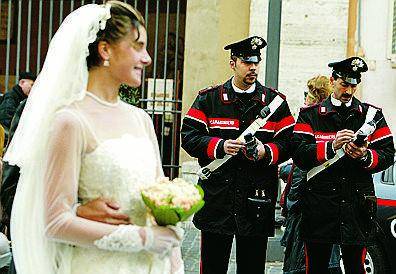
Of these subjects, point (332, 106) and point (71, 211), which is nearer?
point (71, 211)

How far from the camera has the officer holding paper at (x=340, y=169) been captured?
6508mm

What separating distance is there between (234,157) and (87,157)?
2942 millimetres

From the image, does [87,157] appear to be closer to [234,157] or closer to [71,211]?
[71,211]

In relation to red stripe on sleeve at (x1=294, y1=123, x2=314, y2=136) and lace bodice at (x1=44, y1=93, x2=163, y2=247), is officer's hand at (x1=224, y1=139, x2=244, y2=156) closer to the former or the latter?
red stripe on sleeve at (x1=294, y1=123, x2=314, y2=136)

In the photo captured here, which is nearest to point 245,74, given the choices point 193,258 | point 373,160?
point 373,160

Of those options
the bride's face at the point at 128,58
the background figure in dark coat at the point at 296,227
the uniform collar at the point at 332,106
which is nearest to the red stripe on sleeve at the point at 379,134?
the uniform collar at the point at 332,106

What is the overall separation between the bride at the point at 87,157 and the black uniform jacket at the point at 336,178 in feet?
9.98

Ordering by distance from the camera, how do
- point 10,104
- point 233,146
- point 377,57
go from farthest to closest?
1. point 377,57
2. point 10,104
3. point 233,146

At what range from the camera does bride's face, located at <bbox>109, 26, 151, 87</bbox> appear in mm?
3535

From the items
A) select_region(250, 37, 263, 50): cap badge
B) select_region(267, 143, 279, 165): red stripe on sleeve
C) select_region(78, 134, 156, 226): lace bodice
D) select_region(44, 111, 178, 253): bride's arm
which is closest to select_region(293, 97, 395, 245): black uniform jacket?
select_region(267, 143, 279, 165): red stripe on sleeve

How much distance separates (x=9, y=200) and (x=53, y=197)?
2.32 m

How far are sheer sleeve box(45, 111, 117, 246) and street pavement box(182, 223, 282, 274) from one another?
18.8ft

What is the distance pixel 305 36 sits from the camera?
1252cm

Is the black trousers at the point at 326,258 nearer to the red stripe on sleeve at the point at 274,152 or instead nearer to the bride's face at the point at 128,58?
the red stripe on sleeve at the point at 274,152
